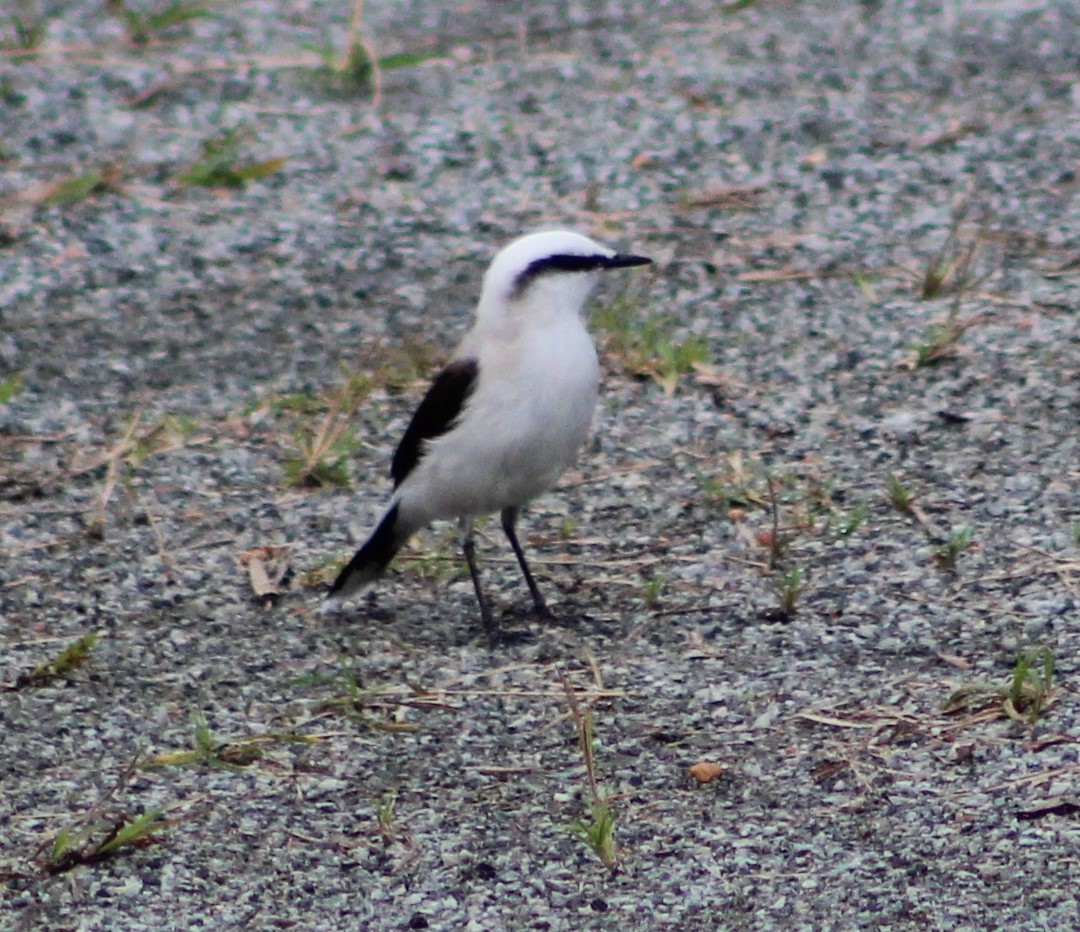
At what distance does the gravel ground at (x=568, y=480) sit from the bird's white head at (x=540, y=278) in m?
0.89

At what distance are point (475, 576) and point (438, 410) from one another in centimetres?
50

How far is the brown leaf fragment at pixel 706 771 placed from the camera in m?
4.42

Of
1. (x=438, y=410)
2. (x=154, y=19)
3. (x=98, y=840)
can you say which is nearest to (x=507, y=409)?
(x=438, y=410)

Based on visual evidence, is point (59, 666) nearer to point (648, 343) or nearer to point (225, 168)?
point (648, 343)

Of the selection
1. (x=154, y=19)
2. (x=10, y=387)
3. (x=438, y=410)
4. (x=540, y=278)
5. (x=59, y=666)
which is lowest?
(x=59, y=666)

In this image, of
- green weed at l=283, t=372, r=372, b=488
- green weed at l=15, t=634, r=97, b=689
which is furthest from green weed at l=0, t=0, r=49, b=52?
green weed at l=15, t=634, r=97, b=689

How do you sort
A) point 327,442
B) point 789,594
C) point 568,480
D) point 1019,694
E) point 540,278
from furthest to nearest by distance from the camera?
point 327,442 → point 568,480 → point 540,278 → point 789,594 → point 1019,694

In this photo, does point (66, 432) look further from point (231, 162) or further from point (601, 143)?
point (601, 143)

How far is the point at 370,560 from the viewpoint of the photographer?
5539mm

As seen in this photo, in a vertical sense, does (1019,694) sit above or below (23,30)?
below

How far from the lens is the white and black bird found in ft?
17.2

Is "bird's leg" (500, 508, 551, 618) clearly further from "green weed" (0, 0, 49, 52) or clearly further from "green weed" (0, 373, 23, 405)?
"green weed" (0, 0, 49, 52)

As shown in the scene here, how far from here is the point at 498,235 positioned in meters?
8.10

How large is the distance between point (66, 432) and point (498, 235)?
220 cm
